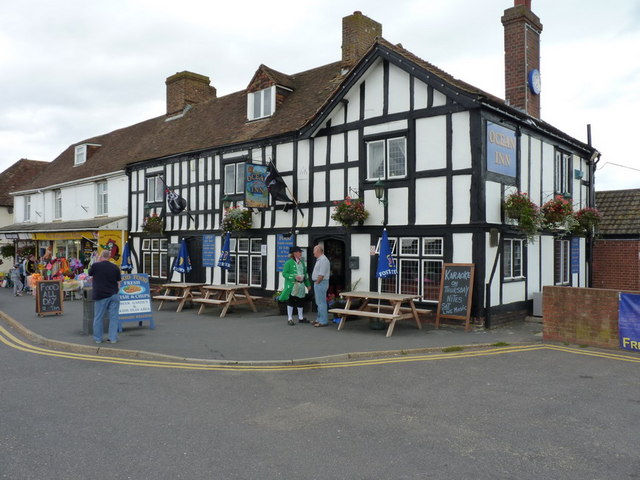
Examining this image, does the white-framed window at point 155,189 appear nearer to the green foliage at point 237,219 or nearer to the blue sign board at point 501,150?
the green foliage at point 237,219

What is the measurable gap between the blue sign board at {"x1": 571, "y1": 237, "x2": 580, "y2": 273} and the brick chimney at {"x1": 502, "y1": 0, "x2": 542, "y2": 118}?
4.50m

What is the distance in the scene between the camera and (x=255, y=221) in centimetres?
1673

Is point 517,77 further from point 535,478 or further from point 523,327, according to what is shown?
point 535,478

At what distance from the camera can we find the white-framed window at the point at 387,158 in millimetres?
13242

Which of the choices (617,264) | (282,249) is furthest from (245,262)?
(617,264)

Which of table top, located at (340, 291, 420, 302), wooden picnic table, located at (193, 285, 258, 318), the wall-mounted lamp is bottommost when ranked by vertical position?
wooden picnic table, located at (193, 285, 258, 318)

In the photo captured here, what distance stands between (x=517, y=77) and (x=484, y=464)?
1310cm

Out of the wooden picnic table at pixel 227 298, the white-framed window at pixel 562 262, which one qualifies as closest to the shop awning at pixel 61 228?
the wooden picnic table at pixel 227 298

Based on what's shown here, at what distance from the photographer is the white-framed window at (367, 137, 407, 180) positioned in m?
13.2

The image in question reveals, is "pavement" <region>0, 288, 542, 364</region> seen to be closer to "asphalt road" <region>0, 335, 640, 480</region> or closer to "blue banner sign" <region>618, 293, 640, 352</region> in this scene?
"asphalt road" <region>0, 335, 640, 480</region>

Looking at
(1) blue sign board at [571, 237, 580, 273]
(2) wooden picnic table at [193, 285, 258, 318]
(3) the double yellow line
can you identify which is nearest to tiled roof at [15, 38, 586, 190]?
(1) blue sign board at [571, 237, 580, 273]

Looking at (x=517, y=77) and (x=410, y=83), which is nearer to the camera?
(x=410, y=83)

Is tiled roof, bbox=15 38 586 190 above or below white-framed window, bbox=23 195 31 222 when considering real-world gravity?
above

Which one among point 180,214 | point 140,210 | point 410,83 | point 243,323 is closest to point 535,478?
point 243,323
